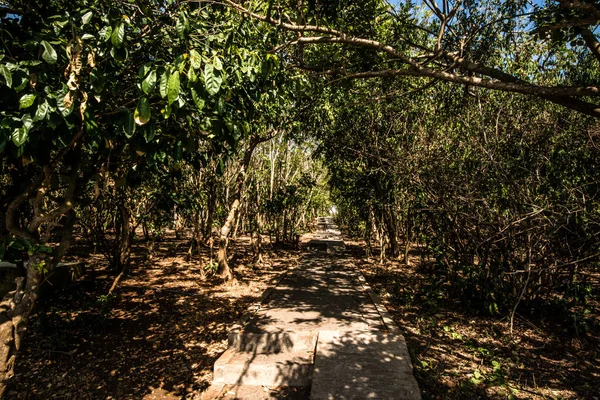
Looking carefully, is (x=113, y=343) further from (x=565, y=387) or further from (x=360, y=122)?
(x=360, y=122)

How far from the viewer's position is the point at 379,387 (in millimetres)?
3727

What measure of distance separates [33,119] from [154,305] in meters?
5.98

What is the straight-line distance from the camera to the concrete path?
3836mm

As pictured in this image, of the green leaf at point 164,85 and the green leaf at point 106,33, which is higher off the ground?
the green leaf at point 106,33

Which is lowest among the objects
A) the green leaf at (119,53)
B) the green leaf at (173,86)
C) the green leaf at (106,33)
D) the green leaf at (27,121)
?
the green leaf at (27,121)

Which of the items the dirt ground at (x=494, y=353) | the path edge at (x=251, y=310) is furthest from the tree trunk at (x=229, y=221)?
the dirt ground at (x=494, y=353)

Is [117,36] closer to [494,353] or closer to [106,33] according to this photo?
[106,33]

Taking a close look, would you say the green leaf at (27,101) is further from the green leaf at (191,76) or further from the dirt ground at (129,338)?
the dirt ground at (129,338)

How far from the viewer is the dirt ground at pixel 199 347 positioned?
4195 millimetres

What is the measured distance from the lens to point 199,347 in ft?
17.6

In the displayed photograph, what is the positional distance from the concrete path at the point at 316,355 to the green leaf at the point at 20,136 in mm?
3485

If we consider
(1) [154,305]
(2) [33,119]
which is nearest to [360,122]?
(1) [154,305]

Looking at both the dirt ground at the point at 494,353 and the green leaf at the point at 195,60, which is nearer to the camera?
the green leaf at the point at 195,60

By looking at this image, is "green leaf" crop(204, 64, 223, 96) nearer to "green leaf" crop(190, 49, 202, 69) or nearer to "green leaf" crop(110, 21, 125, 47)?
"green leaf" crop(190, 49, 202, 69)
